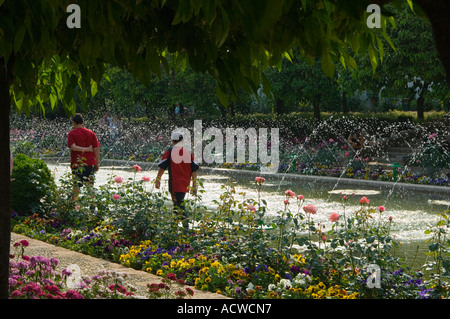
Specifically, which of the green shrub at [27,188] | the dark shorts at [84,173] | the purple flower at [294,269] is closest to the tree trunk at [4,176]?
the purple flower at [294,269]

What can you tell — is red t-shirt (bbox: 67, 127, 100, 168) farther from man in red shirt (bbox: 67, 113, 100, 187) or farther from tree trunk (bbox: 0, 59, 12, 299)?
tree trunk (bbox: 0, 59, 12, 299)

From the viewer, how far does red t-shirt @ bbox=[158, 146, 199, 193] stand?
9.53m

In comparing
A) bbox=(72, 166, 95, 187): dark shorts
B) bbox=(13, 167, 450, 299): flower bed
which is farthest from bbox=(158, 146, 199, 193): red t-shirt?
bbox=(72, 166, 95, 187): dark shorts

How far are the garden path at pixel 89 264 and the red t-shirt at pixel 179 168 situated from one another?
2.23m

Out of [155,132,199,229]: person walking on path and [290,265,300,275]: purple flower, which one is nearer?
[290,265,300,275]: purple flower

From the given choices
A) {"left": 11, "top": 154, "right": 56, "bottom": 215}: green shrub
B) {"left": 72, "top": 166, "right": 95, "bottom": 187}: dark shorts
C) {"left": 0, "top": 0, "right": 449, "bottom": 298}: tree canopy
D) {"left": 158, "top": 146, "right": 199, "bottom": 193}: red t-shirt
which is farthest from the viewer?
{"left": 11, "top": 154, "right": 56, "bottom": 215}: green shrub

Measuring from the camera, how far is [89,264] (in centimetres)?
720

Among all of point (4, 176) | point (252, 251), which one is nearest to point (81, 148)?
point (252, 251)

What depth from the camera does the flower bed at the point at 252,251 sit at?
5.87m

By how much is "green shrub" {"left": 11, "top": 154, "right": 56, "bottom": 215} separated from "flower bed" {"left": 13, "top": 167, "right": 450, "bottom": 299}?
1.06 m

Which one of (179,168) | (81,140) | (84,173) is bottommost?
(84,173)

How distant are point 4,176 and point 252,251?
11.4 feet

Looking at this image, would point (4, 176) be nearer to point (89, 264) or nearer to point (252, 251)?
point (252, 251)
